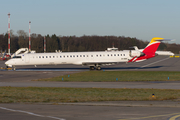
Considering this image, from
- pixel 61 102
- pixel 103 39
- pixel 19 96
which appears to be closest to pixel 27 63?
pixel 19 96

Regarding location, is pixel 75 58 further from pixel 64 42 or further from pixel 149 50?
pixel 64 42

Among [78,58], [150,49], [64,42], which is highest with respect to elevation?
[64,42]

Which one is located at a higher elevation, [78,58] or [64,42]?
[64,42]

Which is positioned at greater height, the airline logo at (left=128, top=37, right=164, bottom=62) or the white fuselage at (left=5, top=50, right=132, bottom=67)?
the airline logo at (left=128, top=37, right=164, bottom=62)

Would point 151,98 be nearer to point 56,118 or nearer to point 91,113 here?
point 91,113

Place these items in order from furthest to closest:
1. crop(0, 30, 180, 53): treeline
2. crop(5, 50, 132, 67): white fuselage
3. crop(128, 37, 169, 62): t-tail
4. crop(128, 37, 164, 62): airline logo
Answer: crop(0, 30, 180, 53): treeline < crop(128, 37, 164, 62): airline logo < crop(128, 37, 169, 62): t-tail < crop(5, 50, 132, 67): white fuselage

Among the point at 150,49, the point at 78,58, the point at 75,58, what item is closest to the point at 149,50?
the point at 150,49

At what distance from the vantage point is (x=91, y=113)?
11133mm

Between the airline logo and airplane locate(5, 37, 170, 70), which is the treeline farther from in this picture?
airplane locate(5, 37, 170, 70)

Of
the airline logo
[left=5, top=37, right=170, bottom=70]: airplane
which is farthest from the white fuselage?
the airline logo

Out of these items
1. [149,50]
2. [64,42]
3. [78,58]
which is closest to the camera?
[78,58]

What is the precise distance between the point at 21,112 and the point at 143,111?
208 inches

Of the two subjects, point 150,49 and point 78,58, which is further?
point 150,49

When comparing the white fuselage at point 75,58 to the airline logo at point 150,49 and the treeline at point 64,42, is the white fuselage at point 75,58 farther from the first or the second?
the treeline at point 64,42
